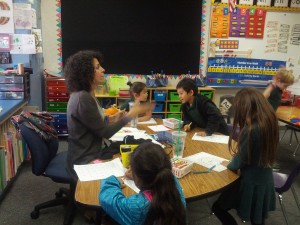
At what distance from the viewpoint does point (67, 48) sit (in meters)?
4.57

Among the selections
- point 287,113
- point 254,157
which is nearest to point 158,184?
point 254,157

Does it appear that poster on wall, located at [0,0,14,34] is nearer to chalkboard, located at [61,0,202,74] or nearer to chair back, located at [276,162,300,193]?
chalkboard, located at [61,0,202,74]

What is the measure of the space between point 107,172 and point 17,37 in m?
2.62

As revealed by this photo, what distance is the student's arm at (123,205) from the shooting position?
1.18 meters

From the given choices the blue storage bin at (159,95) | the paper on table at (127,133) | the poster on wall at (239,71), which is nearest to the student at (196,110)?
the paper on table at (127,133)

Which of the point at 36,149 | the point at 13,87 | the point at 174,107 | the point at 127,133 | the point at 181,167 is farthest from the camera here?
the point at 174,107

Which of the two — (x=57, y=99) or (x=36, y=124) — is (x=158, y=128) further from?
(x=57, y=99)

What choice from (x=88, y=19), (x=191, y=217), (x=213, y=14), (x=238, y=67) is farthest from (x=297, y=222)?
(x=88, y=19)

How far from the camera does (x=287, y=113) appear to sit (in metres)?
3.63

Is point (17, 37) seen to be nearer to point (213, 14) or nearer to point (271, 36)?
point (213, 14)

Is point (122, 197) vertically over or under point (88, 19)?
under

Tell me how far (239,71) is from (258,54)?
44cm

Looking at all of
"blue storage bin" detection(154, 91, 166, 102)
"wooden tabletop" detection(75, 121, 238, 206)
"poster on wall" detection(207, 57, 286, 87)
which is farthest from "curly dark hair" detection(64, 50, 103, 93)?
"poster on wall" detection(207, 57, 286, 87)

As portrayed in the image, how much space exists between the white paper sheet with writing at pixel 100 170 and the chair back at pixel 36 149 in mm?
576
